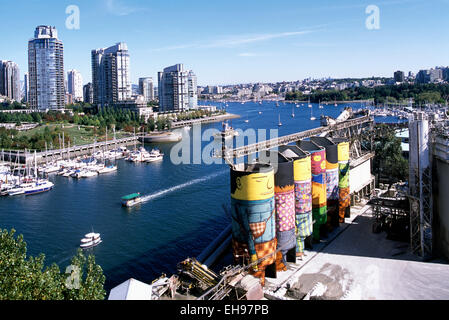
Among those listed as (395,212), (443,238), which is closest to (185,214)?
(395,212)

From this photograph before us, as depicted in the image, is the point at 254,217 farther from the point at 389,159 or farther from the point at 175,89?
the point at 175,89

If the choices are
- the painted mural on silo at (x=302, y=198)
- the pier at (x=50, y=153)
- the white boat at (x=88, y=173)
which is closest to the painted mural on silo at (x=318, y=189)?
the painted mural on silo at (x=302, y=198)

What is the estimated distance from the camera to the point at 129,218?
50.7 ft

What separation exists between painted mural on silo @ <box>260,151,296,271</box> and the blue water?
3294 mm

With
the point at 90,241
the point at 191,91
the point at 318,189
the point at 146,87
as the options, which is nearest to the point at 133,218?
the point at 90,241

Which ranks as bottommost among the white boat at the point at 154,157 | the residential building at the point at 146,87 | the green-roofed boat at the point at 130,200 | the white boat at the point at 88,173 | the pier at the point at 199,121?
the green-roofed boat at the point at 130,200

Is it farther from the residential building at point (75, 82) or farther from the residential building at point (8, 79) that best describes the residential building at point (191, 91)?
the residential building at point (75, 82)

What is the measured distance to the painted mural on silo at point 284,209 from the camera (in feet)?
28.2

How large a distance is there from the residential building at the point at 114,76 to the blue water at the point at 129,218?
125ft

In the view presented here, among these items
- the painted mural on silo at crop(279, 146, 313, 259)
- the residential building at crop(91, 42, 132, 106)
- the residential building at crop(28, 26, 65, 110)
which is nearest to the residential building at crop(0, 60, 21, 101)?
the residential building at crop(91, 42, 132, 106)

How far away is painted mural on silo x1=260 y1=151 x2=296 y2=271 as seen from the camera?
8.61m

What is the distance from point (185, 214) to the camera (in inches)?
606

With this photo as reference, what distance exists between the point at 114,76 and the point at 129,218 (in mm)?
47620
